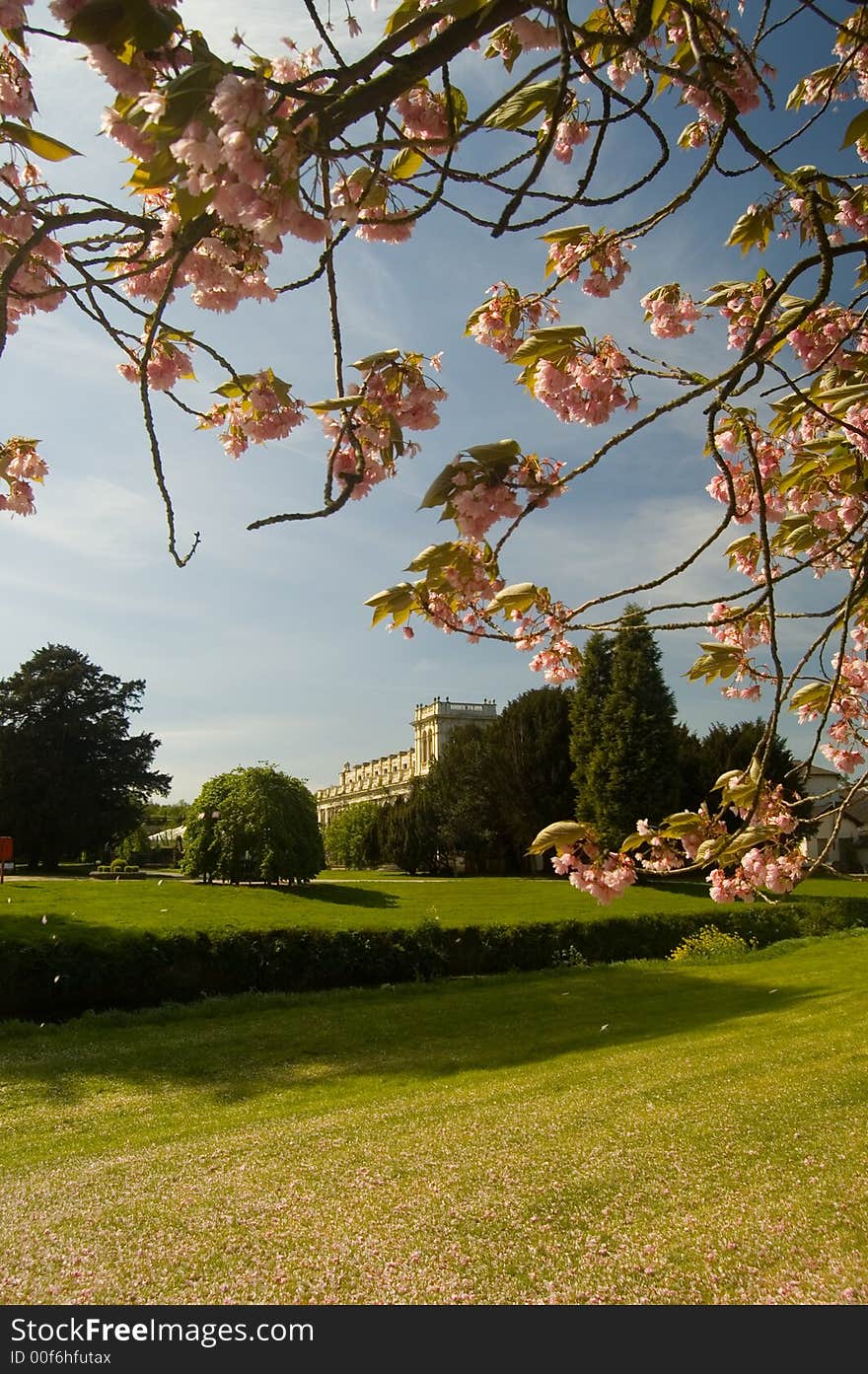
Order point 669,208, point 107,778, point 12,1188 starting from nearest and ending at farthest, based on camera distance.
Result: 1. point 669,208
2. point 12,1188
3. point 107,778

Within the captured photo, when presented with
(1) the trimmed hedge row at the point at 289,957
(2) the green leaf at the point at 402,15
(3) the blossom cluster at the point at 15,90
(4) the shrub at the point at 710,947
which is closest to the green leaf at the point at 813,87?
(2) the green leaf at the point at 402,15

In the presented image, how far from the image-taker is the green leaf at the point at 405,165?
1889 millimetres

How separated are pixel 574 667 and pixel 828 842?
1.18 meters

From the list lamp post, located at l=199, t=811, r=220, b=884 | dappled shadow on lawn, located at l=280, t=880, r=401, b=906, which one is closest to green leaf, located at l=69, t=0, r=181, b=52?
dappled shadow on lawn, located at l=280, t=880, r=401, b=906

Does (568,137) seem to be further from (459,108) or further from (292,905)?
(292,905)

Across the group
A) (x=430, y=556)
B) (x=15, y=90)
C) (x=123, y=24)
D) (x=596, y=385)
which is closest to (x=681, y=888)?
(x=596, y=385)

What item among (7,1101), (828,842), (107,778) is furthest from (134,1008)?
(107,778)

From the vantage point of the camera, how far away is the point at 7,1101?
737 centimetres

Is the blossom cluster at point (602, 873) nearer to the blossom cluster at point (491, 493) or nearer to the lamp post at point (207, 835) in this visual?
the blossom cluster at point (491, 493)

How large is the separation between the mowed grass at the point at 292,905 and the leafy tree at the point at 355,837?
583 inches

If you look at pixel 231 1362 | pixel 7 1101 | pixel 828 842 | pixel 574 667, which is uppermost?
pixel 574 667

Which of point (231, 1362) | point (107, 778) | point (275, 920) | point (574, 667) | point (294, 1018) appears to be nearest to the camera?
point (231, 1362)

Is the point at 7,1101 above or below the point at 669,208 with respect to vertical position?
below

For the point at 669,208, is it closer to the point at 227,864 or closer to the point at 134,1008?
the point at 134,1008
